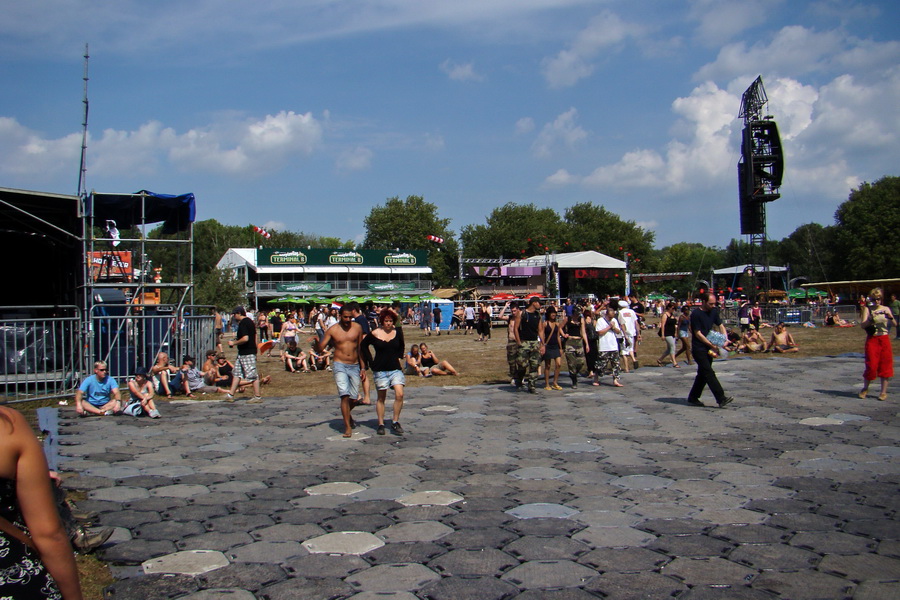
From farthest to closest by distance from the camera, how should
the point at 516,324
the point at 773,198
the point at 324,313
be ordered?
the point at 773,198
the point at 324,313
the point at 516,324

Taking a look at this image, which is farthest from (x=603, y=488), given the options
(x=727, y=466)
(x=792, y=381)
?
(x=792, y=381)

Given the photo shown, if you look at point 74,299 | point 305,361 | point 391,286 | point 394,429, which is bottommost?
point 394,429

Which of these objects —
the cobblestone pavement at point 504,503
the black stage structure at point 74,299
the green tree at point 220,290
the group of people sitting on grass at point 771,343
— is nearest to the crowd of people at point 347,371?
the group of people sitting on grass at point 771,343

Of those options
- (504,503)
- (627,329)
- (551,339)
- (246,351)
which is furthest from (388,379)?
Answer: (627,329)

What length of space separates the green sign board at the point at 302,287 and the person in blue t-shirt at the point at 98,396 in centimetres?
5529

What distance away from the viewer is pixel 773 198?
1658 inches

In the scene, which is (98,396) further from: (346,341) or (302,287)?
(302,287)

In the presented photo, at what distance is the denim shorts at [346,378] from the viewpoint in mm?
8586

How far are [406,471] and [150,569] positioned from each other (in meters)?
2.77

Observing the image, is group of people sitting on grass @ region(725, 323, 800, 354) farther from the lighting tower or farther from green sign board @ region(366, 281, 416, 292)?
green sign board @ region(366, 281, 416, 292)

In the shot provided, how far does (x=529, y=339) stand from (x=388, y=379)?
4485 millimetres

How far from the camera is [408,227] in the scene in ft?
294

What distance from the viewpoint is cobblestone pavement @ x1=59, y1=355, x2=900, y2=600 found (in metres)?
3.99

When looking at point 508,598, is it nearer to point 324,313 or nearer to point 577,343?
point 577,343
